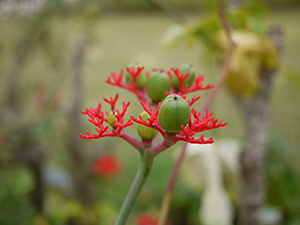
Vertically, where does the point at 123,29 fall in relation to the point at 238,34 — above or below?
above

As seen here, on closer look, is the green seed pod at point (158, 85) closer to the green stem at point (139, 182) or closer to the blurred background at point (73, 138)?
the green stem at point (139, 182)

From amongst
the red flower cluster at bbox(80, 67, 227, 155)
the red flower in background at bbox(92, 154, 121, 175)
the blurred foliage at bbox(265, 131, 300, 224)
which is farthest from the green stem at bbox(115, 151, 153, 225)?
the red flower in background at bbox(92, 154, 121, 175)

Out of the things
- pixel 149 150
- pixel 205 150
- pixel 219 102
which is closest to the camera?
pixel 149 150

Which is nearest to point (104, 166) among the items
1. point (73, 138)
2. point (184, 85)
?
point (73, 138)

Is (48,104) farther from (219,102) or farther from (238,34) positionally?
(219,102)

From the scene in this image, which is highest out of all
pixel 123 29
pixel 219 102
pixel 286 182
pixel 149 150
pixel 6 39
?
pixel 123 29

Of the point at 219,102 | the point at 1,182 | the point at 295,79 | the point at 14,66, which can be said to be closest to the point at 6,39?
the point at 14,66

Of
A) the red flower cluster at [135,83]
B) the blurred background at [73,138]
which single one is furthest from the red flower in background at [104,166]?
the red flower cluster at [135,83]
